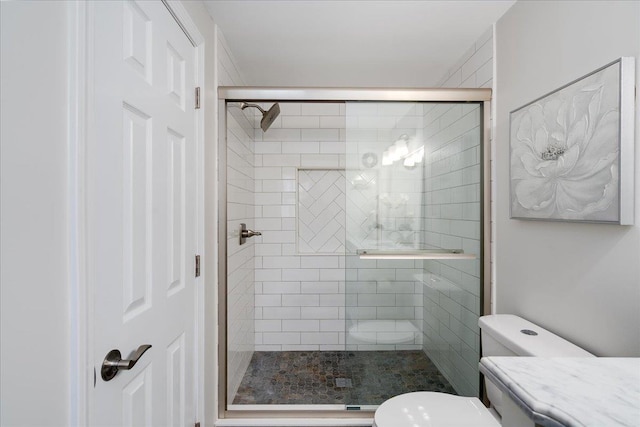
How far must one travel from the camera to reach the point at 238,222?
7.07 ft

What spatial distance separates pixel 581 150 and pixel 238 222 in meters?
1.90

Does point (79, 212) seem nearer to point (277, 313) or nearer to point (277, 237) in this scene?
point (277, 237)

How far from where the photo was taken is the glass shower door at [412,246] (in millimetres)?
1743

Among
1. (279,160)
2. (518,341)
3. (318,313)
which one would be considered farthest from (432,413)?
(279,160)

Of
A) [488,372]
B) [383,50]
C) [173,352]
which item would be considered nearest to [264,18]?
[383,50]

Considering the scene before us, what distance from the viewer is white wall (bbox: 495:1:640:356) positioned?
3.21ft

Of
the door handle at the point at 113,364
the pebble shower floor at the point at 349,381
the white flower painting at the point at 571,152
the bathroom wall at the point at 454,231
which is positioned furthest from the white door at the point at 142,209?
the white flower painting at the point at 571,152

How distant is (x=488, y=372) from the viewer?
25.0 inches

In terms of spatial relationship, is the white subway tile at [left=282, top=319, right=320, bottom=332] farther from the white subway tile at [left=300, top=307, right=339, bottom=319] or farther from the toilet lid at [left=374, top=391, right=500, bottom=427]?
the toilet lid at [left=374, top=391, right=500, bottom=427]

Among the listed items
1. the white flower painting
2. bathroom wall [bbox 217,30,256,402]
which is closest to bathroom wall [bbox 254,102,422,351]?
bathroom wall [bbox 217,30,256,402]

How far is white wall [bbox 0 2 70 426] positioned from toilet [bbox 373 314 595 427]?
3.75ft

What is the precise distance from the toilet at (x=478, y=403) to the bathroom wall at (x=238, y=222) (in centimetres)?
109

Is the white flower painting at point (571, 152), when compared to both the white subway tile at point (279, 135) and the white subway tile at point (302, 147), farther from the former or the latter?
the white subway tile at point (279, 135)

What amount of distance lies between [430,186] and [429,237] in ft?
0.98
